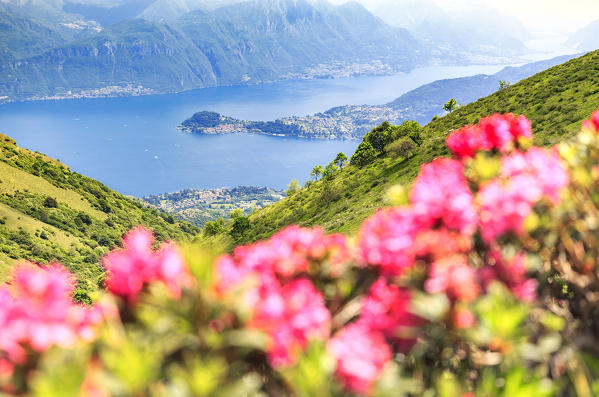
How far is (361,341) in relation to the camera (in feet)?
5.34

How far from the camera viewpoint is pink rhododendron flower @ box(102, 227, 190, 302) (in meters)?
1.82

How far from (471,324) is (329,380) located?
0.75m

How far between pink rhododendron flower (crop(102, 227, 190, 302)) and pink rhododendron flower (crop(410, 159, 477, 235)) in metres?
1.31

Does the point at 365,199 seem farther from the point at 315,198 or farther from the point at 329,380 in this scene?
the point at 329,380

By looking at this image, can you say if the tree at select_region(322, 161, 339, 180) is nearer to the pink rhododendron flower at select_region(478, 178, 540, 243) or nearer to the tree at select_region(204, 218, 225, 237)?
the tree at select_region(204, 218, 225, 237)

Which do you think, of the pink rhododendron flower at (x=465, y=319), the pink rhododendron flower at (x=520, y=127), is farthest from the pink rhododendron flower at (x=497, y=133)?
the pink rhododendron flower at (x=465, y=319)

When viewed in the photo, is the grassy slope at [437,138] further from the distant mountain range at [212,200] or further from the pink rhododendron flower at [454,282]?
the distant mountain range at [212,200]

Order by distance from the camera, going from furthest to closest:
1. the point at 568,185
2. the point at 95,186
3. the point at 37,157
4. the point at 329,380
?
the point at 95,186, the point at 37,157, the point at 568,185, the point at 329,380

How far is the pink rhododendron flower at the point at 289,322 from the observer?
1652 mm

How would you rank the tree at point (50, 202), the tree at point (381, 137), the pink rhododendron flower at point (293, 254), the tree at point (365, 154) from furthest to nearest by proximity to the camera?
the tree at point (50, 202) → the tree at point (365, 154) → the tree at point (381, 137) → the pink rhododendron flower at point (293, 254)

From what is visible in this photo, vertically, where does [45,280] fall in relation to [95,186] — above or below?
above

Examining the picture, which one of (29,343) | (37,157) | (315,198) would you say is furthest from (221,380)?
(37,157)

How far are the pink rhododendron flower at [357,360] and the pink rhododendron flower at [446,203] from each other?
0.80 metres

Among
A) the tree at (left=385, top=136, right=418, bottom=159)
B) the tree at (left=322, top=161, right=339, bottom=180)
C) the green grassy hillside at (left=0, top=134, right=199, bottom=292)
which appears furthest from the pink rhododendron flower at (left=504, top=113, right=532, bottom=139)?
Result: the green grassy hillside at (left=0, top=134, right=199, bottom=292)
